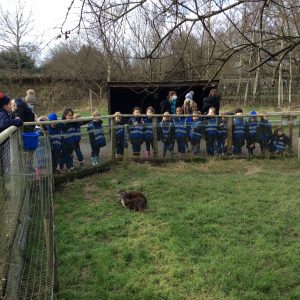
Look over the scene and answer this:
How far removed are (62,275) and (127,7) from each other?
10.1 feet

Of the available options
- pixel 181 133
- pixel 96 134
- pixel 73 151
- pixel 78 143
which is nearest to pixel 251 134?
pixel 181 133

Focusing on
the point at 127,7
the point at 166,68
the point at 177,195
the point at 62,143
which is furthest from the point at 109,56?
the point at 62,143

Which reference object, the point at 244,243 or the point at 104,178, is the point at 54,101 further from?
the point at 244,243

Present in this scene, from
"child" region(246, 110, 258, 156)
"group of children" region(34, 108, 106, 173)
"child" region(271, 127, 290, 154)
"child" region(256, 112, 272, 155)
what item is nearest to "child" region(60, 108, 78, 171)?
"group of children" region(34, 108, 106, 173)

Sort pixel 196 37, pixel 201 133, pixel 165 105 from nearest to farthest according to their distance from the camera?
pixel 196 37, pixel 201 133, pixel 165 105

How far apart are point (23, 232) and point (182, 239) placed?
6.90ft

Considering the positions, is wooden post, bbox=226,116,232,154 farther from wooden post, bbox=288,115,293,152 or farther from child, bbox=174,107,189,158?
wooden post, bbox=288,115,293,152

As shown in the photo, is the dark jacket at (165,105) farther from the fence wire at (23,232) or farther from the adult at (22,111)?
the fence wire at (23,232)

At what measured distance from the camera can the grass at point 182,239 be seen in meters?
4.88

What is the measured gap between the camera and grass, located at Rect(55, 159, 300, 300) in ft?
16.0

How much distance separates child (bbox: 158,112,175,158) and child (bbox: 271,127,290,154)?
262 centimetres

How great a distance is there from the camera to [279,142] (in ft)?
37.7

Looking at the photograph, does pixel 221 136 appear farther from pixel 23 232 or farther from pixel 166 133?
pixel 23 232

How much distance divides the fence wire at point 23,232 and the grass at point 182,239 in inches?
14.5
